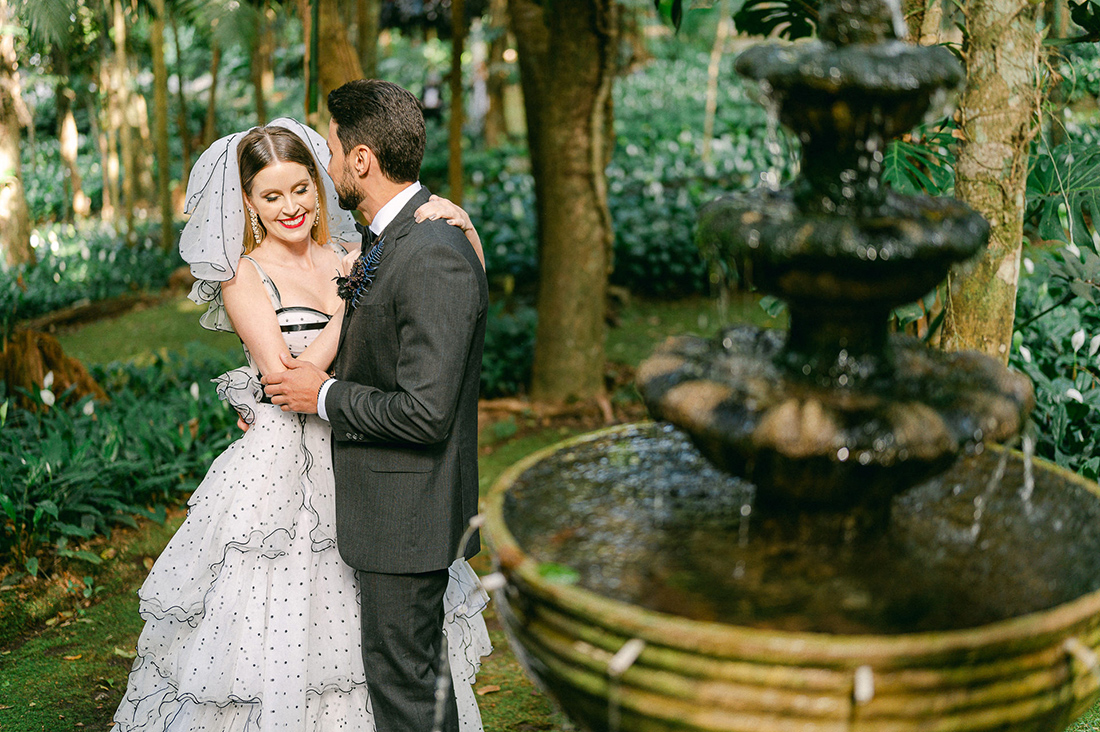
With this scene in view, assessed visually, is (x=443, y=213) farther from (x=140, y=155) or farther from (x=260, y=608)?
(x=140, y=155)

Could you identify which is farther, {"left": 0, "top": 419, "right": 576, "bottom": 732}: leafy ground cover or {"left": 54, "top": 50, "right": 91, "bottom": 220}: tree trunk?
{"left": 54, "top": 50, "right": 91, "bottom": 220}: tree trunk

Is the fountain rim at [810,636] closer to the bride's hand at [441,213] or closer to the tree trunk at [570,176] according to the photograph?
the bride's hand at [441,213]

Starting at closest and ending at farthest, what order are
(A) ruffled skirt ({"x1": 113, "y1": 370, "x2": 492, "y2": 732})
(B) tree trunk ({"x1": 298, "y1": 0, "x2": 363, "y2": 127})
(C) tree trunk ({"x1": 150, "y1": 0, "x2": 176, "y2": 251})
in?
(A) ruffled skirt ({"x1": 113, "y1": 370, "x2": 492, "y2": 732})
(B) tree trunk ({"x1": 298, "y1": 0, "x2": 363, "y2": 127})
(C) tree trunk ({"x1": 150, "y1": 0, "x2": 176, "y2": 251})

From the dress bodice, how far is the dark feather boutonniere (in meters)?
0.31

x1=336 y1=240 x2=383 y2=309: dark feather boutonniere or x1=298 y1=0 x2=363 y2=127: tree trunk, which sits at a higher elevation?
x1=298 y1=0 x2=363 y2=127: tree trunk

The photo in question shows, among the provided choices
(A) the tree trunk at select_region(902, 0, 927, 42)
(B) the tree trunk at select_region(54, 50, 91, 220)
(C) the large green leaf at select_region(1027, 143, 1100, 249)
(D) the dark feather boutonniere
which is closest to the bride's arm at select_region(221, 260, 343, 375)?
(D) the dark feather boutonniere

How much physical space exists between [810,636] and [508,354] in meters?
5.69

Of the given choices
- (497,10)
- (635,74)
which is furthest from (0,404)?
(635,74)

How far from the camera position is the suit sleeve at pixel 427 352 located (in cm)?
232

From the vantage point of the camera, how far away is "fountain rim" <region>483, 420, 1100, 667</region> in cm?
133

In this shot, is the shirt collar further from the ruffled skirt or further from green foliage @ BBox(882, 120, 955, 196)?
green foliage @ BBox(882, 120, 955, 196)

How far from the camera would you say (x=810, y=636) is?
1.41 meters

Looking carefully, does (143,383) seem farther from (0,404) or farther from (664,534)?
(664,534)

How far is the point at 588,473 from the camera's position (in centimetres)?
215
